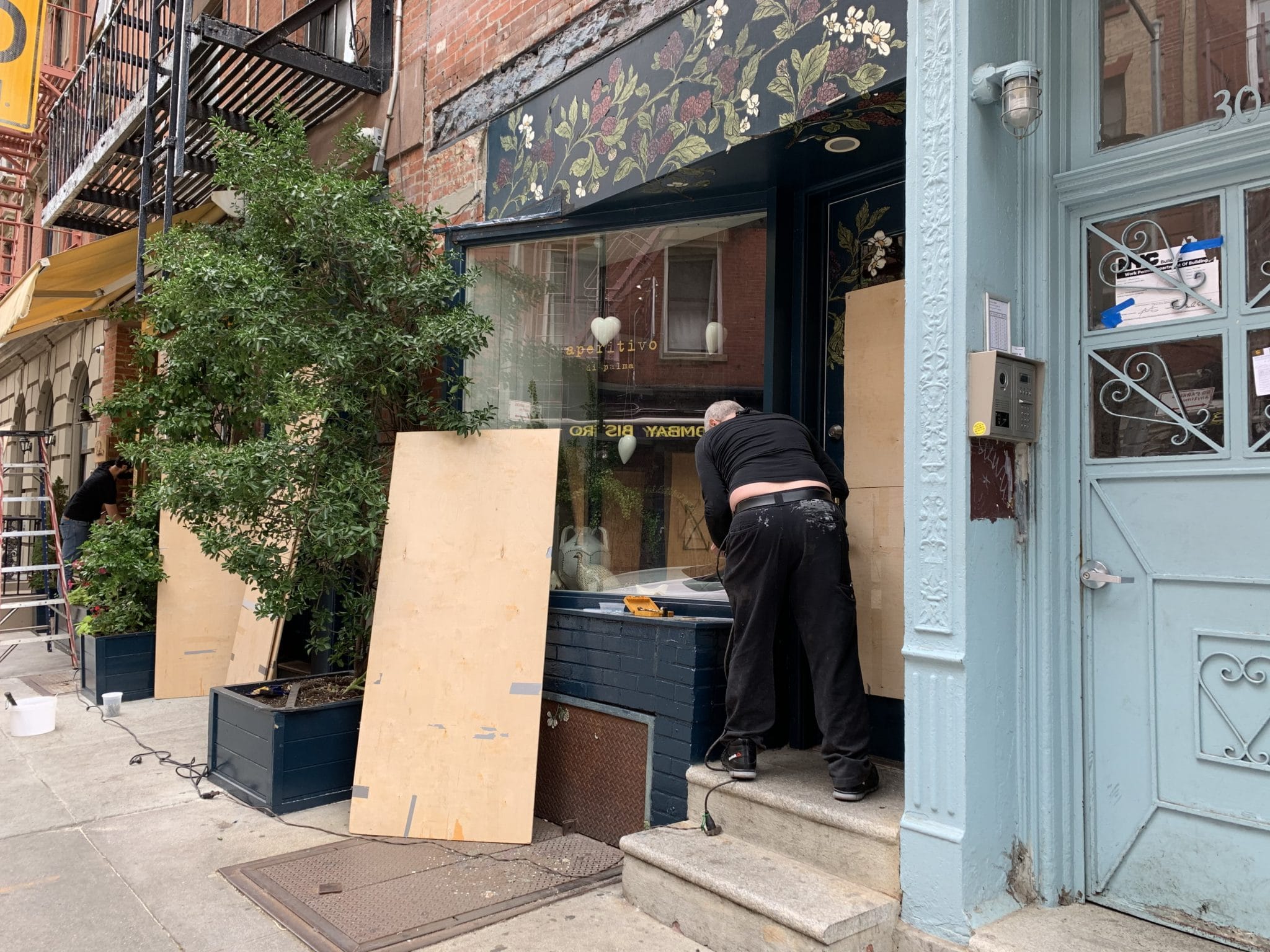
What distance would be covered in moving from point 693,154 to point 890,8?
1.13 metres

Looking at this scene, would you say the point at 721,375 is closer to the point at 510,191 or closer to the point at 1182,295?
the point at 510,191

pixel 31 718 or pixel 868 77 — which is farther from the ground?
pixel 868 77

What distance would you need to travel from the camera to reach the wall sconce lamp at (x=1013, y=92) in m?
2.98

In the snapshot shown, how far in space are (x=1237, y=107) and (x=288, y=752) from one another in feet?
15.9

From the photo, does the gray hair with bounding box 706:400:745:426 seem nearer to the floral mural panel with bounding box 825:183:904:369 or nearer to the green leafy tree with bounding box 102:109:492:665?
the floral mural panel with bounding box 825:183:904:369

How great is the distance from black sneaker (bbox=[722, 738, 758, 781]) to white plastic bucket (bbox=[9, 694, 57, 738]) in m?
4.96

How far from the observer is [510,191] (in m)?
5.78

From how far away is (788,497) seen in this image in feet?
12.4

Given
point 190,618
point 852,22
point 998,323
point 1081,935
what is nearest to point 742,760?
point 1081,935

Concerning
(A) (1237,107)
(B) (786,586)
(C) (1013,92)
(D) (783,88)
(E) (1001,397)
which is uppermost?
(D) (783,88)

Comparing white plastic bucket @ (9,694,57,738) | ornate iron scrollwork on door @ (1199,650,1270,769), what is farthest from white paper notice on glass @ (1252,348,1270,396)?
white plastic bucket @ (9,694,57,738)

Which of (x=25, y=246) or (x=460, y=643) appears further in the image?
(x=25, y=246)

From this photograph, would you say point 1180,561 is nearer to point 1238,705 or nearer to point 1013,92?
point 1238,705

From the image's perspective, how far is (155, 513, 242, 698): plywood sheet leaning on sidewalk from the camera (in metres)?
7.31
